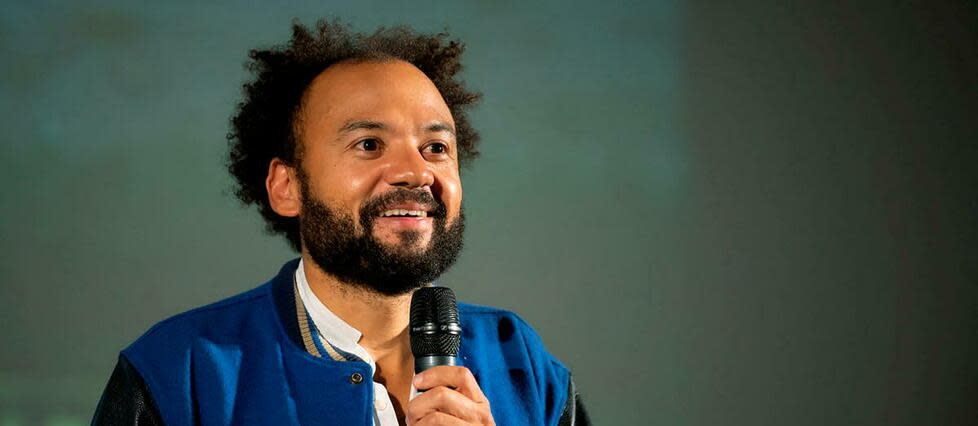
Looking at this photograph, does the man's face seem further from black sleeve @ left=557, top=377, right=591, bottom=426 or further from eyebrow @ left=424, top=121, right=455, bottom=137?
black sleeve @ left=557, top=377, right=591, bottom=426

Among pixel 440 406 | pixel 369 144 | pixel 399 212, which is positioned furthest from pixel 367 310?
pixel 440 406

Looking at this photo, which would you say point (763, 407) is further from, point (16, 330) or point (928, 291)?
point (16, 330)

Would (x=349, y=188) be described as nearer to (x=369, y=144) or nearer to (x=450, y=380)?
(x=369, y=144)

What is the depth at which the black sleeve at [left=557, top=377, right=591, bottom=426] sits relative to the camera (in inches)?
70.1

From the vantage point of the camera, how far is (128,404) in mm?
1455

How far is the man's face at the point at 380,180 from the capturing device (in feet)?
5.16

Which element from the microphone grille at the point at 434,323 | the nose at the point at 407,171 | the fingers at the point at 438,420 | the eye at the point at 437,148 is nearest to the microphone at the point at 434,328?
the microphone grille at the point at 434,323

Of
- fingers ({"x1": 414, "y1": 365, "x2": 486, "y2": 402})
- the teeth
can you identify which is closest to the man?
the teeth

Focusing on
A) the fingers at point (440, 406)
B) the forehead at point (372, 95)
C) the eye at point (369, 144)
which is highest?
the forehead at point (372, 95)

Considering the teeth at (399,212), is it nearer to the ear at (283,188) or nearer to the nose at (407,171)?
the nose at (407,171)

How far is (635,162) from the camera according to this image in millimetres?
3127

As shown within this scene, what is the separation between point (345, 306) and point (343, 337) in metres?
0.06

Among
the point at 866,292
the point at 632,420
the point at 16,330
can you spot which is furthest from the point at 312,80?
the point at 866,292

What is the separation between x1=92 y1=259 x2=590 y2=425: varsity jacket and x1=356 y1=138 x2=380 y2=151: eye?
0.30m
